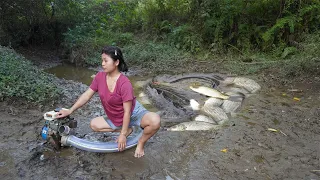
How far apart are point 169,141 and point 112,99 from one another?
1.23 meters

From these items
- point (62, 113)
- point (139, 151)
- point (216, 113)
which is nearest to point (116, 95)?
point (62, 113)

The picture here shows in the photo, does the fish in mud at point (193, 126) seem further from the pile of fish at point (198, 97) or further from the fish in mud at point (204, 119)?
the fish in mud at point (204, 119)

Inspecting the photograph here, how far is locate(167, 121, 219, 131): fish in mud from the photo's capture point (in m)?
4.75

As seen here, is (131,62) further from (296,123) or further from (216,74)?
(296,123)

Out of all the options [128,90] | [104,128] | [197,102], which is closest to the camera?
[128,90]

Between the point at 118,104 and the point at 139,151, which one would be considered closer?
the point at 118,104

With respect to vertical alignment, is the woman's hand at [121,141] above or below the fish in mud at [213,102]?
above

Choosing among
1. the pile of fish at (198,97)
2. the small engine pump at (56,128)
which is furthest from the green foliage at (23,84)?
the pile of fish at (198,97)

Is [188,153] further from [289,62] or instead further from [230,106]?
[289,62]

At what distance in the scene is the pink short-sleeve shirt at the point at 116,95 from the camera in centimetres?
338

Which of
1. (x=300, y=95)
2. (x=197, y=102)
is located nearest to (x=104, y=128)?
(x=197, y=102)

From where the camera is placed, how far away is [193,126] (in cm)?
480

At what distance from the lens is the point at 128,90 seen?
337cm

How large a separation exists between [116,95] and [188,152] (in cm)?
128
